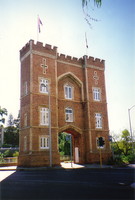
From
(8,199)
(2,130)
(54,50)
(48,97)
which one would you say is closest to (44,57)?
(54,50)

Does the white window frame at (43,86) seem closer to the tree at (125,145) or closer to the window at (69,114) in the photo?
the window at (69,114)

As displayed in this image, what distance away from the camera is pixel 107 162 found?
31.0 metres

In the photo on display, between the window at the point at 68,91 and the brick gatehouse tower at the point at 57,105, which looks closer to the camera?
the brick gatehouse tower at the point at 57,105

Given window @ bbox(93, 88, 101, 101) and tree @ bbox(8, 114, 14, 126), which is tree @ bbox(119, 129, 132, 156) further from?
tree @ bbox(8, 114, 14, 126)

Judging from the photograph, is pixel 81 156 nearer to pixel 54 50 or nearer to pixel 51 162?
pixel 51 162

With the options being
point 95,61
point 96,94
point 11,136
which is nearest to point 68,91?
point 96,94

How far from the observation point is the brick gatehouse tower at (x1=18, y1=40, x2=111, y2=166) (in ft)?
91.0

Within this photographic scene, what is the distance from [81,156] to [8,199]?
25.0 m

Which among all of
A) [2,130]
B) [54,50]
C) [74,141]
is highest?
[54,50]

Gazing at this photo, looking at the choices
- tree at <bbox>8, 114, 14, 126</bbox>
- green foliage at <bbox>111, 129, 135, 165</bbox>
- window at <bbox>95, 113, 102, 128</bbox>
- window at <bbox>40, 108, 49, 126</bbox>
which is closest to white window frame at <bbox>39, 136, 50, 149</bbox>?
window at <bbox>40, 108, 49, 126</bbox>

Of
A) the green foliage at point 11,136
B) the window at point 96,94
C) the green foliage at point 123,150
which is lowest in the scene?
the green foliage at point 123,150

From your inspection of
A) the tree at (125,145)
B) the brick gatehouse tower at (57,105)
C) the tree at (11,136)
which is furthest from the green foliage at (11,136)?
the brick gatehouse tower at (57,105)

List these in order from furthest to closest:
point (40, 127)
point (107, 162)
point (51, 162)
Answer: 1. point (107, 162)
2. point (40, 127)
3. point (51, 162)

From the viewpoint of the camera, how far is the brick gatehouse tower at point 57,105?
2775cm
